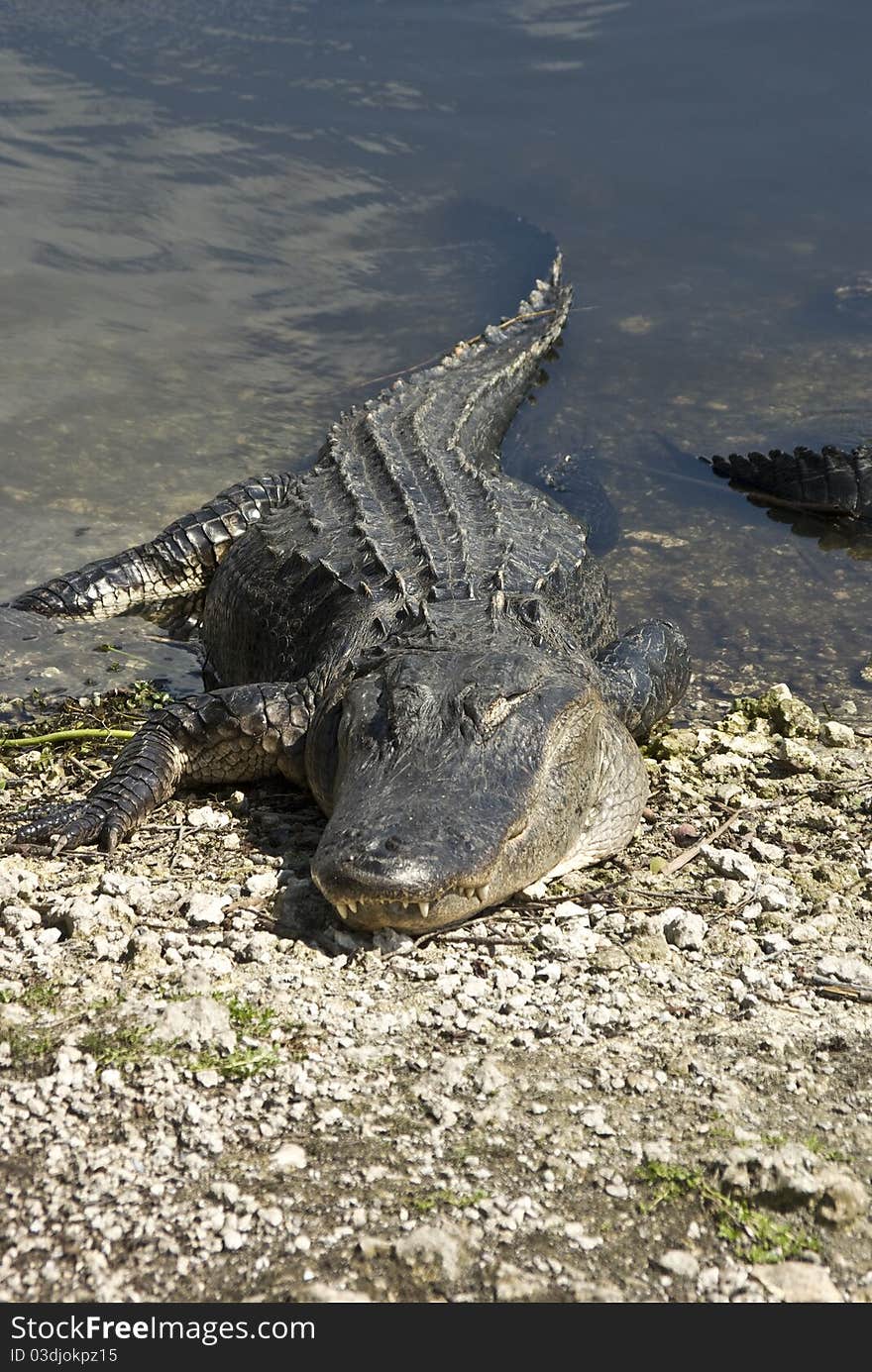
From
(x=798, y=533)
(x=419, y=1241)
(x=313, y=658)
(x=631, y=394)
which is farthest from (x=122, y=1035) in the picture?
(x=631, y=394)

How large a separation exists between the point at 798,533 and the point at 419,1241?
647 centimetres

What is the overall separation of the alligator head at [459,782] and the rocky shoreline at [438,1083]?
163 mm

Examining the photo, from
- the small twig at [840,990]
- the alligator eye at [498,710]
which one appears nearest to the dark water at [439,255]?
the alligator eye at [498,710]

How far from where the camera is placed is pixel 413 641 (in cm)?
432

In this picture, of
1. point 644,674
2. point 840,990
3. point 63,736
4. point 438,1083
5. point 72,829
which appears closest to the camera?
point 438,1083

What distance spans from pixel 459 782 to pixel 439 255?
10.0 m

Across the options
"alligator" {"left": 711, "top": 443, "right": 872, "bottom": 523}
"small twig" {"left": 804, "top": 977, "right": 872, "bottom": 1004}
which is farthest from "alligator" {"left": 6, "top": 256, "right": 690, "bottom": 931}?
"alligator" {"left": 711, "top": 443, "right": 872, "bottom": 523}

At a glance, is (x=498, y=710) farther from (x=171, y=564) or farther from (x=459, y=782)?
(x=171, y=564)

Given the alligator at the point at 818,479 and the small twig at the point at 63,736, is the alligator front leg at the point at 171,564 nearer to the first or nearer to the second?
the small twig at the point at 63,736

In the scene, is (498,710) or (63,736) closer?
(498,710)

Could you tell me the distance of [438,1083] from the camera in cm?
274

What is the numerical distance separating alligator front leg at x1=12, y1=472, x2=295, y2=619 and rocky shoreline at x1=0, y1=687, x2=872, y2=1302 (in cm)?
282

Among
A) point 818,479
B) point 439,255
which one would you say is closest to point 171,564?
point 818,479

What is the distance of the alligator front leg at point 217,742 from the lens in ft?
14.2
